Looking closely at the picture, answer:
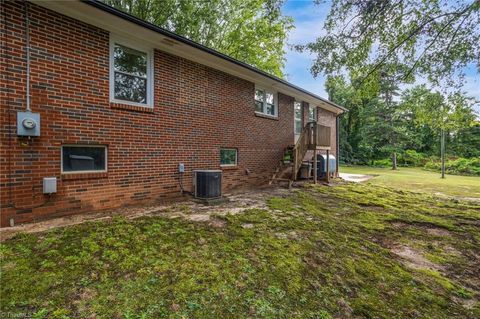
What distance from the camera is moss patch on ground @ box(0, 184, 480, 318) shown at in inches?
96.5

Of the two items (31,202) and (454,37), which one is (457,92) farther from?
(31,202)

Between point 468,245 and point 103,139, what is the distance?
7.87 m

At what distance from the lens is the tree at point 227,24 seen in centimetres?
1614

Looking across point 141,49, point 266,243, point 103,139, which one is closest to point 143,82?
point 141,49

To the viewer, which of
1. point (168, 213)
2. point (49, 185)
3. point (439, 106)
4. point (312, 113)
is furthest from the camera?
point (312, 113)

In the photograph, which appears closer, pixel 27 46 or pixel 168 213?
pixel 27 46

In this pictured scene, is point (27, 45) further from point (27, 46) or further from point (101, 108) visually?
point (101, 108)

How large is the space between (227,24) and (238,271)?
2071 centimetres

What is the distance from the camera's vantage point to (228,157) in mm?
8773

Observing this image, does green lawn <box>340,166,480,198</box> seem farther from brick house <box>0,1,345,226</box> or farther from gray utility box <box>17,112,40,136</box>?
gray utility box <box>17,112,40,136</box>

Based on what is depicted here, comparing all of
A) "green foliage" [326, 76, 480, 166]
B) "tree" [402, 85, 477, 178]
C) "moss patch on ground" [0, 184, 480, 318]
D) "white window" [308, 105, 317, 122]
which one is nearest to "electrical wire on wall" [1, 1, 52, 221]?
"moss patch on ground" [0, 184, 480, 318]

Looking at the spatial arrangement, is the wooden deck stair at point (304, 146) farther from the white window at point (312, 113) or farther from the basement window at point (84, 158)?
the basement window at point (84, 158)

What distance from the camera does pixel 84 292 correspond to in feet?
8.24

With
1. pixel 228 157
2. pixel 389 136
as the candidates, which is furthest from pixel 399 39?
pixel 389 136
